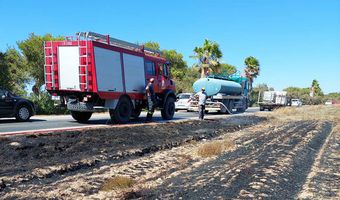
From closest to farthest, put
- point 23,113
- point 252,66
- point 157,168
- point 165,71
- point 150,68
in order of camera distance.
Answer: point 157,168
point 23,113
point 150,68
point 165,71
point 252,66

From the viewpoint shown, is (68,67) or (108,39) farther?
(108,39)

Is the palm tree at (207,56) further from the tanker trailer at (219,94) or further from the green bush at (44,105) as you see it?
the green bush at (44,105)

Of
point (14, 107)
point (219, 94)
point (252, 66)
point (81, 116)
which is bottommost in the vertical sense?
point (81, 116)

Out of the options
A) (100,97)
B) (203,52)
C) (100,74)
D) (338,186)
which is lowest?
(338,186)

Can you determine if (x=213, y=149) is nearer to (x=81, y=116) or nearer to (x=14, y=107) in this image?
(x=81, y=116)

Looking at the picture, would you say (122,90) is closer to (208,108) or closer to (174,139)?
(174,139)

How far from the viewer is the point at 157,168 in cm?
673

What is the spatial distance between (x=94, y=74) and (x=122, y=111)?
219 centimetres

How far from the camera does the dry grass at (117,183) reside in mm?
5250

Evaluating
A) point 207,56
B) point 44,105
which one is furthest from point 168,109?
point 207,56

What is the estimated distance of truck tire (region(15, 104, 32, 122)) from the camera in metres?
15.4

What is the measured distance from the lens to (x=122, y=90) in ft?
47.6

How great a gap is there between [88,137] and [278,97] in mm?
36889

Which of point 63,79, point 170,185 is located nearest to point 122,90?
point 63,79
